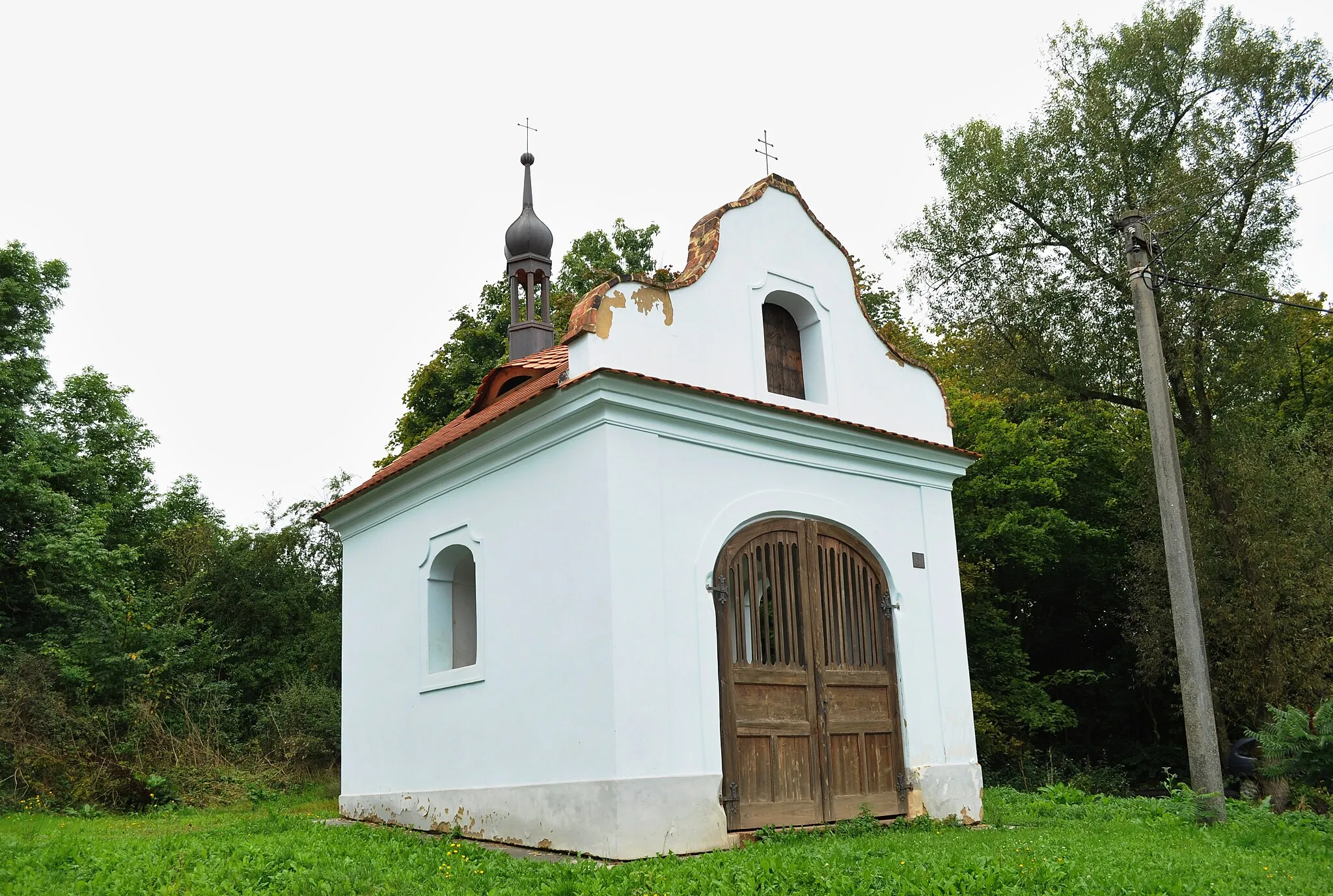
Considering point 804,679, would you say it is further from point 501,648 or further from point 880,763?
point 501,648

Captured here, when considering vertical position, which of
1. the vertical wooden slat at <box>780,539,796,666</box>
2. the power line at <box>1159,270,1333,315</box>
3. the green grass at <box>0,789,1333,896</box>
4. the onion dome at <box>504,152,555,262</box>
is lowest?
the green grass at <box>0,789,1333,896</box>

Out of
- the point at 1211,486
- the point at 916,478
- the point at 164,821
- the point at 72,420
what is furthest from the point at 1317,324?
the point at 72,420

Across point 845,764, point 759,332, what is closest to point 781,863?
point 845,764

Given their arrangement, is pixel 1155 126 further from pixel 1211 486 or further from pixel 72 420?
pixel 72 420

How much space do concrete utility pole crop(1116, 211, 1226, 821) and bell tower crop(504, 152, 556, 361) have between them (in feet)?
27.8

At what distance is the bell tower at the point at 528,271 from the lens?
1667cm

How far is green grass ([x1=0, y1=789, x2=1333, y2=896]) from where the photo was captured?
700 centimetres

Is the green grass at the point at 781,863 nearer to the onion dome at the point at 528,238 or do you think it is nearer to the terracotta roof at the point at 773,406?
the terracotta roof at the point at 773,406

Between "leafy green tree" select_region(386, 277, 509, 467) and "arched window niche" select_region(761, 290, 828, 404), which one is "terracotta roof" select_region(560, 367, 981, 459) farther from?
"leafy green tree" select_region(386, 277, 509, 467)

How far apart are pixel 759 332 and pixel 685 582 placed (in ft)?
9.29

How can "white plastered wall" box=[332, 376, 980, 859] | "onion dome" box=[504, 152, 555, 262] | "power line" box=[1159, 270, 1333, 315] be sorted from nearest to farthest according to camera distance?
"white plastered wall" box=[332, 376, 980, 859] < "power line" box=[1159, 270, 1333, 315] < "onion dome" box=[504, 152, 555, 262]

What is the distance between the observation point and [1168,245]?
58.3ft

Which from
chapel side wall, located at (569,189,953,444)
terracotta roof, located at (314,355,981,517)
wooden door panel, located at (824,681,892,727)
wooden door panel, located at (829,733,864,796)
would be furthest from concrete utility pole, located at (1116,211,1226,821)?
wooden door panel, located at (829,733,864,796)

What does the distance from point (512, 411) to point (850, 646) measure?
3.93 meters
